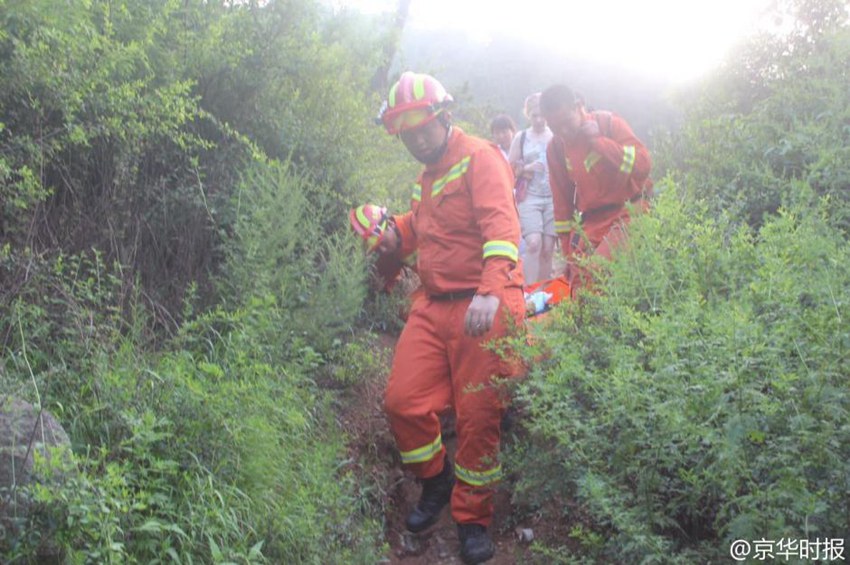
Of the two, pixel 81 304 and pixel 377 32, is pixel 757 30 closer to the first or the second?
pixel 377 32

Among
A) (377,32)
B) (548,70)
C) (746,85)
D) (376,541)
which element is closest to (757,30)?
(746,85)

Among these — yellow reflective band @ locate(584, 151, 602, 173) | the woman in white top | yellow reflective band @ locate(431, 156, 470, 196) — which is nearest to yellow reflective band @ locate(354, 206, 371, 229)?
yellow reflective band @ locate(431, 156, 470, 196)

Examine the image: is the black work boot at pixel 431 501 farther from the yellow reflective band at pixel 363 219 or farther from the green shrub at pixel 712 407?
the yellow reflective band at pixel 363 219

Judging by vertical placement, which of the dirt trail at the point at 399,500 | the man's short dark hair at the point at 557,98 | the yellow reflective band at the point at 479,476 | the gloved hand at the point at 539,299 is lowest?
the dirt trail at the point at 399,500

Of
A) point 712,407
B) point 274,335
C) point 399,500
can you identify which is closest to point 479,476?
point 399,500

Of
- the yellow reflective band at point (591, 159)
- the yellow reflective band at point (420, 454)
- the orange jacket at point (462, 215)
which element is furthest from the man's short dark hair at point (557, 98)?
the yellow reflective band at point (420, 454)

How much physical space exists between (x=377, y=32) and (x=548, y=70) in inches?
706

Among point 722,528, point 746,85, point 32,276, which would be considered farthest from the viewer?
point 746,85

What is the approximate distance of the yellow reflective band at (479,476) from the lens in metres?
4.01

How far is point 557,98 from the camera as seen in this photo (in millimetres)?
5504

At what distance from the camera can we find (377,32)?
31.6 feet

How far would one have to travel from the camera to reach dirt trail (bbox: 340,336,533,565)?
416 cm

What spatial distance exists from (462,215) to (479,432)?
115 centimetres

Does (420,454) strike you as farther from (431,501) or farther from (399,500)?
(399,500)
